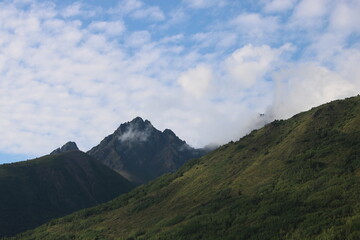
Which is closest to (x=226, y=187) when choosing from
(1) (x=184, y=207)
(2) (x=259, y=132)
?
(1) (x=184, y=207)

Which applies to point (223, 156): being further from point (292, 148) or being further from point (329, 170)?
point (329, 170)

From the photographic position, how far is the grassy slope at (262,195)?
199 ft

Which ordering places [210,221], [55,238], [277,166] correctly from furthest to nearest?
[55,238], [277,166], [210,221]

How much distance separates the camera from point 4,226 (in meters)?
171

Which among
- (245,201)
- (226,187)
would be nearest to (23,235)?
(226,187)

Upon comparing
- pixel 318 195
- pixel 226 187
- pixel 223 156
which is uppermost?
pixel 223 156

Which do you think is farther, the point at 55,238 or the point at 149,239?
the point at 55,238

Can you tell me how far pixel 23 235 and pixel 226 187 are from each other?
2901 inches

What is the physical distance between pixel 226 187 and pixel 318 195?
29.9 m

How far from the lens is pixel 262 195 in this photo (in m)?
77.7

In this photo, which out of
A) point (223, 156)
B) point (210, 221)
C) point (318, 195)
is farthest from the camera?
point (223, 156)

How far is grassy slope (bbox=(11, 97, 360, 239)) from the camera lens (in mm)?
60594

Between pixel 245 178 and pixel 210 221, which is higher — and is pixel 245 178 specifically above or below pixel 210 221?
above

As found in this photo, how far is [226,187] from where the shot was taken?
93.2 metres
